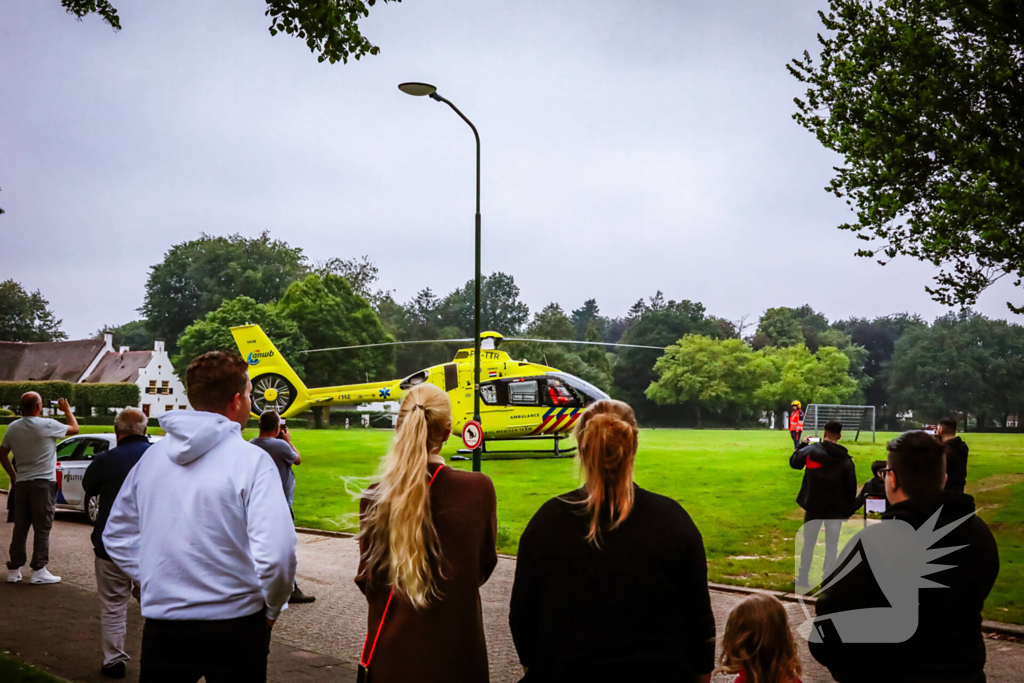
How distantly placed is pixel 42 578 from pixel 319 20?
22.2 feet

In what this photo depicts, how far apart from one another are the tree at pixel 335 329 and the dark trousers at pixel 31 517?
55.7 m

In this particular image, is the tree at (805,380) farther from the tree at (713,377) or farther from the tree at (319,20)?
the tree at (319,20)

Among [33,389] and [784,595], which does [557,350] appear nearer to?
[33,389]

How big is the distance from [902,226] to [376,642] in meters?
17.4

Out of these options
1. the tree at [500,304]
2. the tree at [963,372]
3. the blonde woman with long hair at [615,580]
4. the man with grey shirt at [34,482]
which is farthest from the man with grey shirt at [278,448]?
the tree at [500,304]

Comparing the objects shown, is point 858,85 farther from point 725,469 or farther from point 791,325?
point 791,325

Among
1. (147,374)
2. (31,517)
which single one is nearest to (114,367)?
(147,374)

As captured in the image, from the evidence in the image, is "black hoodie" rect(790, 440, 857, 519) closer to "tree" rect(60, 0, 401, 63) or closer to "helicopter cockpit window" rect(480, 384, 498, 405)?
"tree" rect(60, 0, 401, 63)

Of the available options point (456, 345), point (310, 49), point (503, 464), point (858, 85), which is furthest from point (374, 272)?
point (310, 49)

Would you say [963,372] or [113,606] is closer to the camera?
[113,606]

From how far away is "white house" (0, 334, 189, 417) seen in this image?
65750 millimetres

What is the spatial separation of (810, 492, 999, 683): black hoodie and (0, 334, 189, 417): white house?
225 ft

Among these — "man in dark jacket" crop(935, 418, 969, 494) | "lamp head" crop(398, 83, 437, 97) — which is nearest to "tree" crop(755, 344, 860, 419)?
"lamp head" crop(398, 83, 437, 97)

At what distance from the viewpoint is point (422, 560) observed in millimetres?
2893
